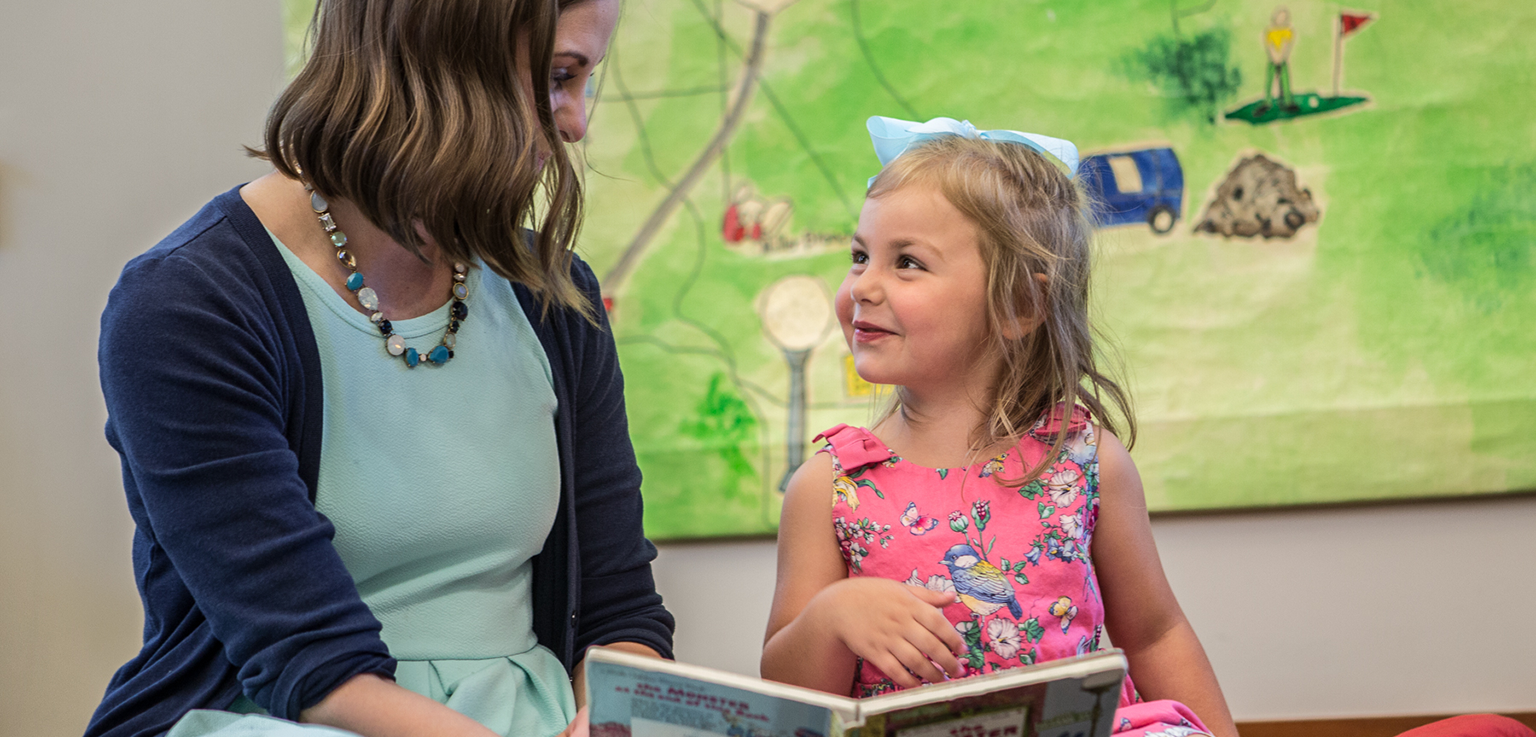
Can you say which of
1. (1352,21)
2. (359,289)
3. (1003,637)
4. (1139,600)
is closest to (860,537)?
(1003,637)

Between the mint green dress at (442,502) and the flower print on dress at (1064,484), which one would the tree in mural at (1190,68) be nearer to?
the flower print on dress at (1064,484)

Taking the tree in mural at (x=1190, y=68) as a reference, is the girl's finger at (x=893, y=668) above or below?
below

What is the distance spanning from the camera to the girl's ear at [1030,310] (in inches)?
40.2

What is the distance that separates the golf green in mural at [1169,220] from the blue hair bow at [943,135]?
1.70 feet

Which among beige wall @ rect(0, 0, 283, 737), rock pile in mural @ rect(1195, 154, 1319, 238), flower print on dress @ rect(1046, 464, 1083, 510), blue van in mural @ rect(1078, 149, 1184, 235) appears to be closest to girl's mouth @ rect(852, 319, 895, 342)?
flower print on dress @ rect(1046, 464, 1083, 510)


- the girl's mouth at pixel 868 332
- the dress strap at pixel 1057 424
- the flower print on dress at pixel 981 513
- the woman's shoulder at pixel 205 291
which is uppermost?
the woman's shoulder at pixel 205 291

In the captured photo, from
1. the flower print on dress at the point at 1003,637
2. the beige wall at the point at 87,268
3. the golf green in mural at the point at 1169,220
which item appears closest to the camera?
the flower print on dress at the point at 1003,637

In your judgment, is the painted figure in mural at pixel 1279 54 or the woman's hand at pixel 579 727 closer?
the woman's hand at pixel 579 727

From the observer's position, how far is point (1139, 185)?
1.62m

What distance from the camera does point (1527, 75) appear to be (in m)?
1.54

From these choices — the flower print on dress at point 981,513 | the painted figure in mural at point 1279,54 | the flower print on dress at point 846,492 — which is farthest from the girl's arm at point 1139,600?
the painted figure in mural at point 1279,54

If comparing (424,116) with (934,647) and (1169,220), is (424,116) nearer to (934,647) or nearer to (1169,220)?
(934,647)

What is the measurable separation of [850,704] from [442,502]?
419 mm

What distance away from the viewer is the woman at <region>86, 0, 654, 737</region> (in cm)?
73
